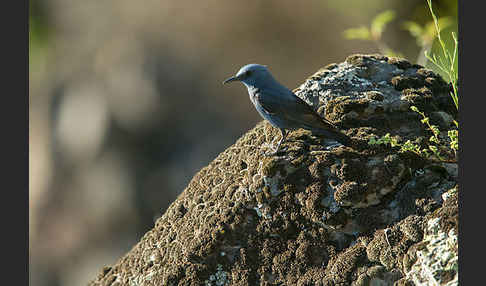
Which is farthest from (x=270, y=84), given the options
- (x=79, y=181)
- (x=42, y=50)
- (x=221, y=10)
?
(x=42, y=50)

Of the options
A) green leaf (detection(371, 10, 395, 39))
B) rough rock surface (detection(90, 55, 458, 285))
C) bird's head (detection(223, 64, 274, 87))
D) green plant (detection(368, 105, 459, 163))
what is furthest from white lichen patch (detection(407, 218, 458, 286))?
green leaf (detection(371, 10, 395, 39))

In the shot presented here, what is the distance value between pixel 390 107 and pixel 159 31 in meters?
5.79

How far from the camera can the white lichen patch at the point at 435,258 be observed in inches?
88.1

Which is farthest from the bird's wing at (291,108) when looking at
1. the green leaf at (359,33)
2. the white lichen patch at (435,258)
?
the green leaf at (359,33)

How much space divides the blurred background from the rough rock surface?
424 cm

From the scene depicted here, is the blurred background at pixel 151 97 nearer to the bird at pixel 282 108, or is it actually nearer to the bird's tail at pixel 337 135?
the bird at pixel 282 108

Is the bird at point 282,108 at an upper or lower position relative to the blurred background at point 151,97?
lower

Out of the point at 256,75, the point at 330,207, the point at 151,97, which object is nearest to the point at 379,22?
the point at 256,75

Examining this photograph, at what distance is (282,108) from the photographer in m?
2.98

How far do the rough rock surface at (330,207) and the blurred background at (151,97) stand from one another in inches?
167

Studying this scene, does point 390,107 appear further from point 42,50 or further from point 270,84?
point 42,50

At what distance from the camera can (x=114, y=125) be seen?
8047mm

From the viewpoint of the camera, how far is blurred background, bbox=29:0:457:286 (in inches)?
302

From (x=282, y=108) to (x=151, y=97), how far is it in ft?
16.8
